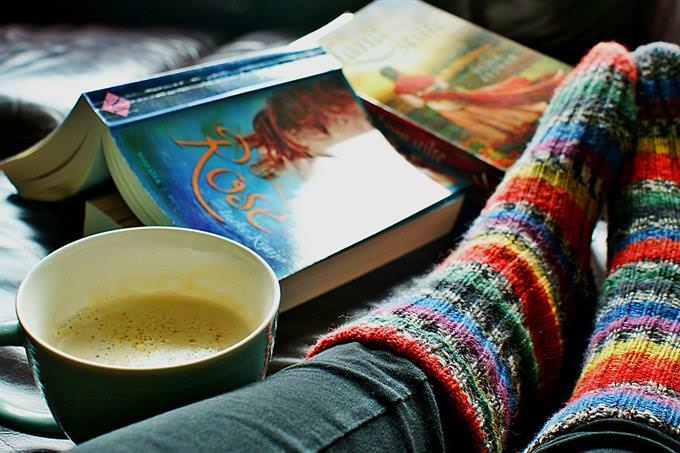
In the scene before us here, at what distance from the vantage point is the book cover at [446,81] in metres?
0.73

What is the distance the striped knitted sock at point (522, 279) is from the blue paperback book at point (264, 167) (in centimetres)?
6

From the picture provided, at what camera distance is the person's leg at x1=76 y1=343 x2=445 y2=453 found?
315 mm

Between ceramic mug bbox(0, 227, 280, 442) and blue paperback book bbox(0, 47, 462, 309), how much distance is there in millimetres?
118

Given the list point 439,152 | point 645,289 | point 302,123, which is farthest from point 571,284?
point 302,123

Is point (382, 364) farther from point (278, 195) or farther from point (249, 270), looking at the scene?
point (278, 195)

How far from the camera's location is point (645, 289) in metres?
0.65

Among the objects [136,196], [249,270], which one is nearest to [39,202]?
[136,196]

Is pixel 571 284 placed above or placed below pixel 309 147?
below

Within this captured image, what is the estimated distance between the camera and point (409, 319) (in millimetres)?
494

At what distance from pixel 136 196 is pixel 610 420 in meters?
0.35

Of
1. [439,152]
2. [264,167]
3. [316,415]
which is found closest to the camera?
[316,415]

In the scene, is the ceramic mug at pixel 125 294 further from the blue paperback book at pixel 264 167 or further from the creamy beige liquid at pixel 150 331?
the blue paperback book at pixel 264 167

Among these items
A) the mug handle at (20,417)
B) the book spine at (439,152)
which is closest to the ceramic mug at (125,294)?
the mug handle at (20,417)

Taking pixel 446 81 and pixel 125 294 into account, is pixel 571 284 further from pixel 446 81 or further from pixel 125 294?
pixel 125 294
